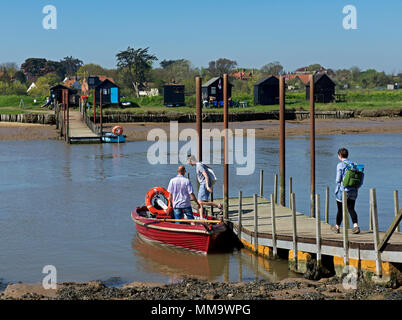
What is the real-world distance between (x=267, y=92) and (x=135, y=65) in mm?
49535

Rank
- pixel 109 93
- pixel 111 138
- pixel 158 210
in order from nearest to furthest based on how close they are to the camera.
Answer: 1. pixel 158 210
2. pixel 111 138
3. pixel 109 93

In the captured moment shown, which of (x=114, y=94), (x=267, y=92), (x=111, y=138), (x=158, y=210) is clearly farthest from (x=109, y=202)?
(x=267, y=92)

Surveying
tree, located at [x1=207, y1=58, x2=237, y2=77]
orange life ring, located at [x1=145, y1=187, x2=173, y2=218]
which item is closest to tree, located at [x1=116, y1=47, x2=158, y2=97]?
tree, located at [x1=207, y1=58, x2=237, y2=77]

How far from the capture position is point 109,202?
91.0 feet

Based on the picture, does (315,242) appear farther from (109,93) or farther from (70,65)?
(70,65)

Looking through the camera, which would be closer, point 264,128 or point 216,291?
point 216,291

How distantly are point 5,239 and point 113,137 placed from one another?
34739 mm

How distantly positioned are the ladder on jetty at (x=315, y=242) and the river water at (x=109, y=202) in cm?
52

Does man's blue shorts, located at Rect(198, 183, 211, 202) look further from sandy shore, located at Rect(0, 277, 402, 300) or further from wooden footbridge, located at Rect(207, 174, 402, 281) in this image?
sandy shore, located at Rect(0, 277, 402, 300)

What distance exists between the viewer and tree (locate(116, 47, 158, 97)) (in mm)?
133375

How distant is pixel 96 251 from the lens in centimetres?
1903
